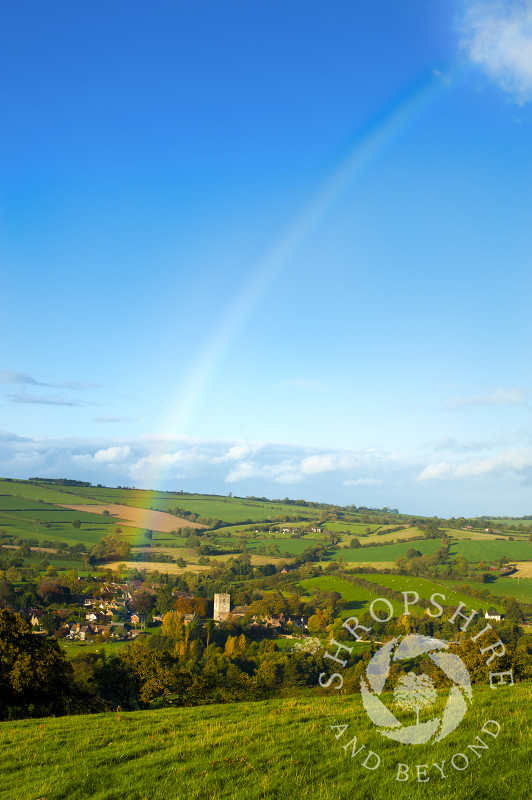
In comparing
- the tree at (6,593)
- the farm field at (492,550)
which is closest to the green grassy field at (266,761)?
the tree at (6,593)

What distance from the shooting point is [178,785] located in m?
8.59

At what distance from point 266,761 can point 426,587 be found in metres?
129

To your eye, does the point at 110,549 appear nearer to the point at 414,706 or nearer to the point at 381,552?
the point at 381,552

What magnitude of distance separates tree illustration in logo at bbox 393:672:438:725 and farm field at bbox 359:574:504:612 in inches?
4022

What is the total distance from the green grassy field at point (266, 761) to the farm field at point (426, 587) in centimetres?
10608

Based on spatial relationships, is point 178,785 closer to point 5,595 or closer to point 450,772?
point 450,772

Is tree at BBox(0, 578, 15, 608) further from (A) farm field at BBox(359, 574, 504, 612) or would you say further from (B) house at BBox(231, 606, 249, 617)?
(A) farm field at BBox(359, 574, 504, 612)

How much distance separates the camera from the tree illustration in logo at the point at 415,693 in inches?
Answer: 493

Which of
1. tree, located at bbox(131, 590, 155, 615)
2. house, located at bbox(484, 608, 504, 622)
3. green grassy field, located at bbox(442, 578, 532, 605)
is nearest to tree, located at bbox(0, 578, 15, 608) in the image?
tree, located at bbox(131, 590, 155, 615)

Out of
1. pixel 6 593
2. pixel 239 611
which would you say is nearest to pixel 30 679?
pixel 6 593

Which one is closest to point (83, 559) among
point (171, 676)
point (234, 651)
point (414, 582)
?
point (234, 651)

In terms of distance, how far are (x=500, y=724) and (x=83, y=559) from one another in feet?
524

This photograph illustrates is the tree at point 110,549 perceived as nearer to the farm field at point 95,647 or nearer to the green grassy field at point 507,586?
the farm field at point 95,647

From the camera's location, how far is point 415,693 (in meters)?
14.0
